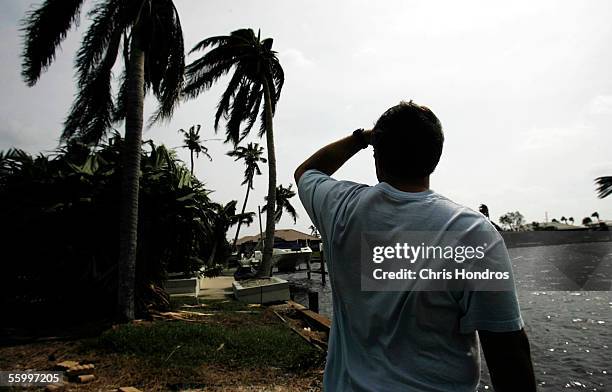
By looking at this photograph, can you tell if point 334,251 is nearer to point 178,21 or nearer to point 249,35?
point 178,21

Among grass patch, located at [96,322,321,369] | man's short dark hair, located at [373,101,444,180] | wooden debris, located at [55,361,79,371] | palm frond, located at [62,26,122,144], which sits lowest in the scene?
grass patch, located at [96,322,321,369]

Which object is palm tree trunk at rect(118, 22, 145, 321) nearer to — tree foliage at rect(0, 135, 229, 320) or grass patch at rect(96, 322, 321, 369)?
grass patch at rect(96, 322, 321, 369)

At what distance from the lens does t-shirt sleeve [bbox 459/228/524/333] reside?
951 mm

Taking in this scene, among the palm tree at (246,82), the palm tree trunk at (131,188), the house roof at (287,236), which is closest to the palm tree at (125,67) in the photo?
the palm tree trunk at (131,188)

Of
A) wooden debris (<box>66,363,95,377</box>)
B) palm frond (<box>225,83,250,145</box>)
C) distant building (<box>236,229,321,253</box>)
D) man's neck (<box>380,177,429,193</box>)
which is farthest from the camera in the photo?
distant building (<box>236,229,321,253</box>)

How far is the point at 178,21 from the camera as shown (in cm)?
1045

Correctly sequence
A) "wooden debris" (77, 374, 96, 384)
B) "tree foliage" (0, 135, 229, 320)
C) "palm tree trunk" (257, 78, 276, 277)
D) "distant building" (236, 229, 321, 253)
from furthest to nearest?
1. "distant building" (236, 229, 321, 253)
2. "palm tree trunk" (257, 78, 276, 277)
3. "tree foliage" (0, 135, 229, 320)
4. "wooden debris" (77, 374, 96, 384)

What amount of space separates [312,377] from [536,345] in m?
10.8

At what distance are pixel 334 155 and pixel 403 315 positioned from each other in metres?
0.78

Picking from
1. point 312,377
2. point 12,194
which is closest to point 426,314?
point 312,377

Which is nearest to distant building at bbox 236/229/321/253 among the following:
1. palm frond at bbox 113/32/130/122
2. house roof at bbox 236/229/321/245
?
house roof at bbox 236/229/321/245

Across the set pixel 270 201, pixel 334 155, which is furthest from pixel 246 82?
pixel 334 155

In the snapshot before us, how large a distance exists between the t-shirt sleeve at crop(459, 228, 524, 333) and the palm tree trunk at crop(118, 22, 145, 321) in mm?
9187

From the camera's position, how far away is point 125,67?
11.9 metres
